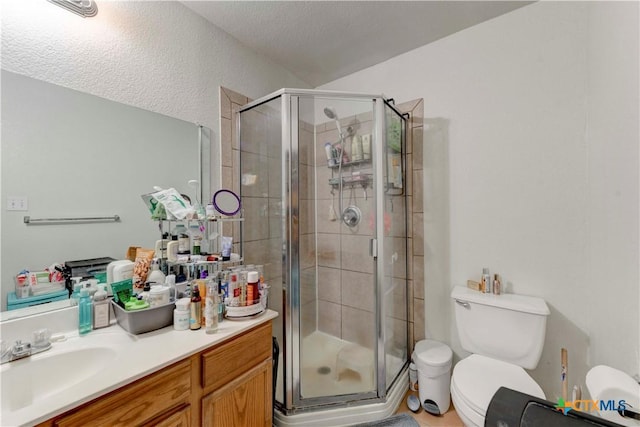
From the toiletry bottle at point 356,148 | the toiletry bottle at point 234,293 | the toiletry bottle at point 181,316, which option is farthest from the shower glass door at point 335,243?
the toiletry bottle at point 181,316

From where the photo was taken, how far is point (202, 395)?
103 centimetres

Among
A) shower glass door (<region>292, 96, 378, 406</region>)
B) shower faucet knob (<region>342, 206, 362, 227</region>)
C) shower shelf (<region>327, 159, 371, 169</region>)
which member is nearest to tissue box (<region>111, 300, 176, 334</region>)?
shower glass door (<region>292, 96, 378, 406</region>)

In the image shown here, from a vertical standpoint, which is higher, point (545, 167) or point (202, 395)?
point (545, 167)

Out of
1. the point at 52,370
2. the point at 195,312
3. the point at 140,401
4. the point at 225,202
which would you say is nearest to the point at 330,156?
the point at 225,202

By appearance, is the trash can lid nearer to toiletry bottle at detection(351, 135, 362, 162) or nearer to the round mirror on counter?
toiletry bottle at detection(351, 135, 362, 162)

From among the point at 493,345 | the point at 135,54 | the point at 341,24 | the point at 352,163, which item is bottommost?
the point at 493,345

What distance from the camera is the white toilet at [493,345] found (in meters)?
1.24

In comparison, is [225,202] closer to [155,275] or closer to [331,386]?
[155,275]

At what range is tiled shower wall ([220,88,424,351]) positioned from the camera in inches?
67.3

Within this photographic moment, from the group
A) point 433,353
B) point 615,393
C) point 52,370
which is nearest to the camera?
point 615,393

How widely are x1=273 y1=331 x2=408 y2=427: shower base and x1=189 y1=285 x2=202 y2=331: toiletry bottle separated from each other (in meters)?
0.70

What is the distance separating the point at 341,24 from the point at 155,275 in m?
1.85

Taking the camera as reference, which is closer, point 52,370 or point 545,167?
point 52,370

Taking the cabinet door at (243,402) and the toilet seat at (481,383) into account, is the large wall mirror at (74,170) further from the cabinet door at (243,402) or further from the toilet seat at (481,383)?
the toilet seat at (481,383)
